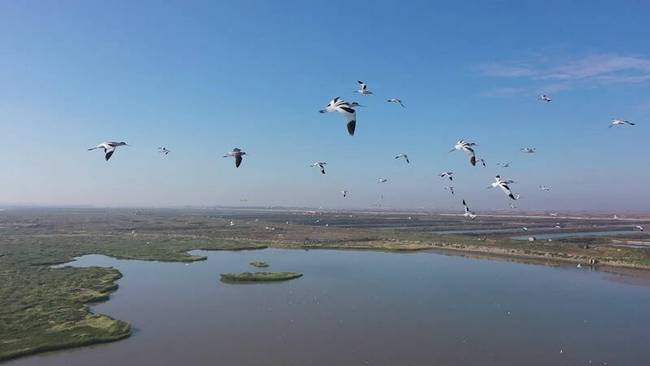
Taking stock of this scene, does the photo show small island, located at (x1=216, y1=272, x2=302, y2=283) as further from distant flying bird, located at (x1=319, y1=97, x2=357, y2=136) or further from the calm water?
distant flying bird, located at (x1=319, y1=97, x2=357, y2=136)

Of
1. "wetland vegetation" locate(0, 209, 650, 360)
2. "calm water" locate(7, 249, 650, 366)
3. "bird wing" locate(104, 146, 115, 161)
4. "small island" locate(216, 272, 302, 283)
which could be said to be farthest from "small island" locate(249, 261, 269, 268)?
"bird wing" locate(104, 146, 115, 161)

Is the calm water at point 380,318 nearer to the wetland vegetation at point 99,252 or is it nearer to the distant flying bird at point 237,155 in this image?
the wetland vegetation at point 99,252

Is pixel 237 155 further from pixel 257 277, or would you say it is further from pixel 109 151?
pixel 257 277

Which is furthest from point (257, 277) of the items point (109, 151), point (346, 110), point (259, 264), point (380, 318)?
point (346, 110)

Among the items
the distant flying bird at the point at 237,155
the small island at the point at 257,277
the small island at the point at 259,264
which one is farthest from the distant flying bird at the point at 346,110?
the small island at the point at 259,264

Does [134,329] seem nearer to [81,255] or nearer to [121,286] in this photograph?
[121,286]
